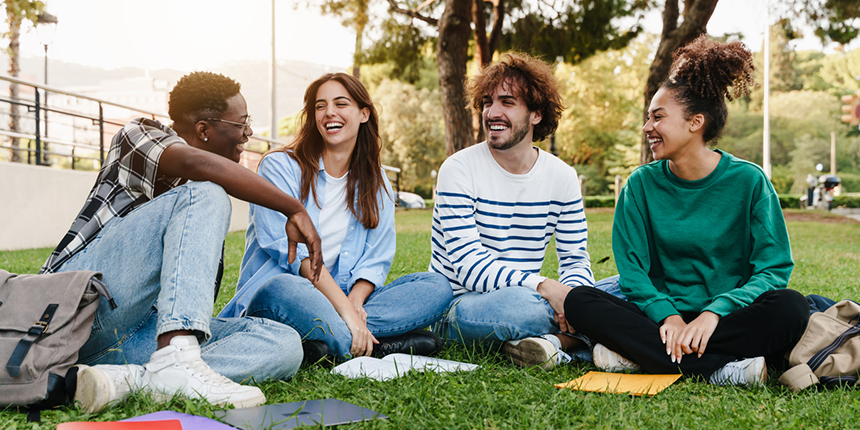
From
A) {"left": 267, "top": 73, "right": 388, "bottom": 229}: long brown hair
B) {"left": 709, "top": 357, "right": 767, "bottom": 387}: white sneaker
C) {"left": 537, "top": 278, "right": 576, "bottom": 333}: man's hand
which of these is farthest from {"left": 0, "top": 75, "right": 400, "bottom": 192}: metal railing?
{"left": 709, "top": 357, "right": 767, "bottom": 387}: white sneaker

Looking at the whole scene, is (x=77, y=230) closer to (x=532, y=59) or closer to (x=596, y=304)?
(x=596, y=304)

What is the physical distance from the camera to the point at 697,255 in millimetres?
3006

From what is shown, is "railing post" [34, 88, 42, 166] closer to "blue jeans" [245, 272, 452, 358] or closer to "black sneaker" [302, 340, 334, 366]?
"blue jeans" [245, 272, 452, 358]

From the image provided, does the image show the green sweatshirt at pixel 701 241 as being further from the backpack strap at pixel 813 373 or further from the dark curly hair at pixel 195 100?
the dark curly hair at pixel 195 100

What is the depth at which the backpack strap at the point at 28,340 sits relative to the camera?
191 centimetres

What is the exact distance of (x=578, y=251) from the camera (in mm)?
3459

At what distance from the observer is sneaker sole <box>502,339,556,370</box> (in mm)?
2766

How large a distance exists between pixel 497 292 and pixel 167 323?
5.01 ft

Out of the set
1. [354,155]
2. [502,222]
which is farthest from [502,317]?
[354,155]

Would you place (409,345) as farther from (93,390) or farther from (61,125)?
(61,125)

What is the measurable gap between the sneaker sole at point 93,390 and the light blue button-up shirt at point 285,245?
96 cm

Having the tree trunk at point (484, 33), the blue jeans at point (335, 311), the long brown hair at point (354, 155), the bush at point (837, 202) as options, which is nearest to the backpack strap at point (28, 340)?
the blue jeans at point (335, 311)

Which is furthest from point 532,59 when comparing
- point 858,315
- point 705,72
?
point 858,315

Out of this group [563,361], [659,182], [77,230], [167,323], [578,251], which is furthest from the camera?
[578,251]
